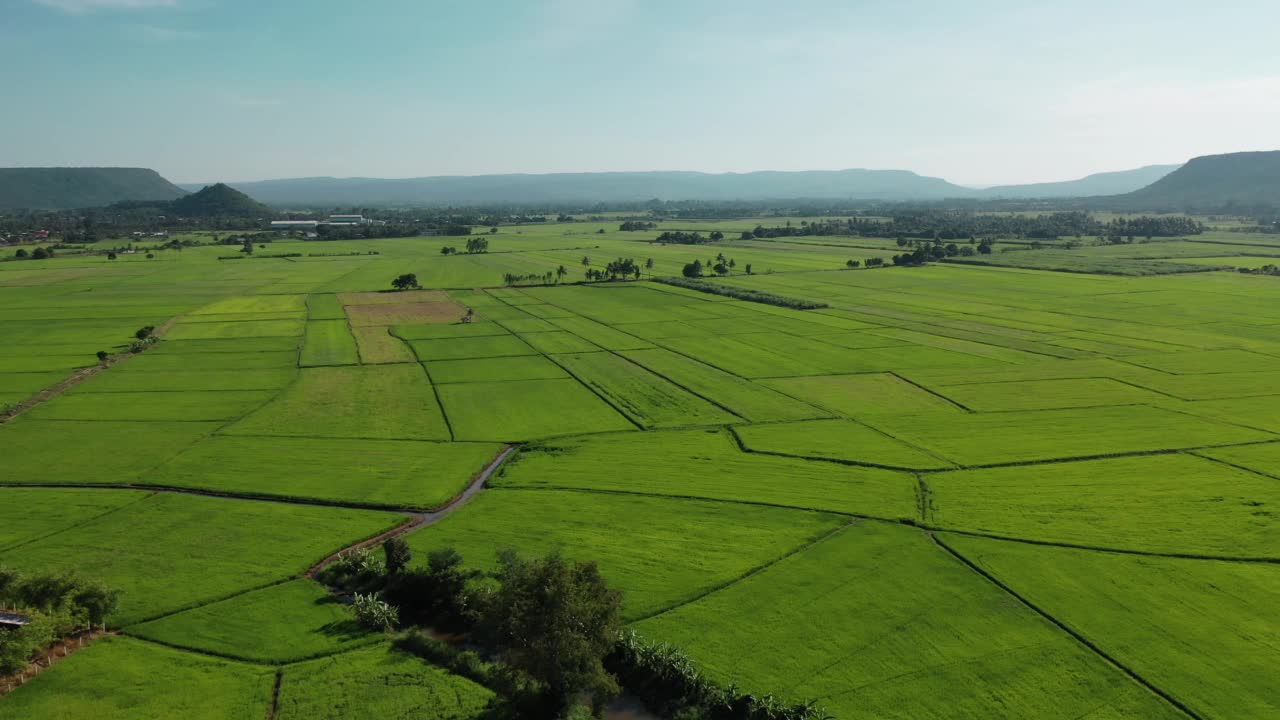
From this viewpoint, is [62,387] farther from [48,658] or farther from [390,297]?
[390,297]

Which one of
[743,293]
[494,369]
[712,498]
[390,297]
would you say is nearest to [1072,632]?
[712,498]

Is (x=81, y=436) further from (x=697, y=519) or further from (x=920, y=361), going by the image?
(x=920, y=361)

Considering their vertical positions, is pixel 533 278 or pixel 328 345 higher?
pixel 533 278

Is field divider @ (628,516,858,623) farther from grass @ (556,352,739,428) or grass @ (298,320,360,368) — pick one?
grass @ (298,320,360,368)

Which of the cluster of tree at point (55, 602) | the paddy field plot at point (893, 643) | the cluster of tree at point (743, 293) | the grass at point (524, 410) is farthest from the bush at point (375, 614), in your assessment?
the cluster of tree at point (743, 293)

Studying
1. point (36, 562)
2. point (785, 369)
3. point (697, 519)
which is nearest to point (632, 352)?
point (785, 369)

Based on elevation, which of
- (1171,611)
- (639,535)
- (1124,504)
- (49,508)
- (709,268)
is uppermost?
(709,268)

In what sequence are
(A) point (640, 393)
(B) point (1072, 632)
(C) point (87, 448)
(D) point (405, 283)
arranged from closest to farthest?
(B) point (1072, 632) < (C) point (87, 448) < (A) point (640, 393) < (D) point (405, 283)
